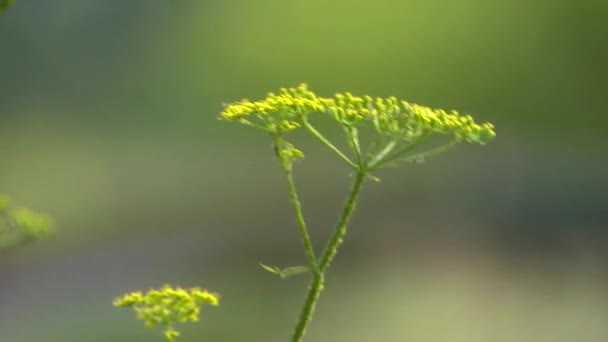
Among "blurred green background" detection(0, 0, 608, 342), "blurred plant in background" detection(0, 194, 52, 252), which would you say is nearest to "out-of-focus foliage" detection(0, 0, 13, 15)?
"blurred plant in background" detection(0, 194, 52, 252)

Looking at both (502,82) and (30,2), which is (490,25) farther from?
(30,2)

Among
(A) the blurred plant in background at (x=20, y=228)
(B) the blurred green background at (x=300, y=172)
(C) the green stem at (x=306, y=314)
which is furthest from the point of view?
(B) the blurred green background at (x=300, y=172)

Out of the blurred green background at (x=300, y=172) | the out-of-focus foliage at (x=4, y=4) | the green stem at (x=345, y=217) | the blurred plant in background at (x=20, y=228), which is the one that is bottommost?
the green stem at (x=345, y=217)

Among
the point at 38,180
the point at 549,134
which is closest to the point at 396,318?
the point at 549,134

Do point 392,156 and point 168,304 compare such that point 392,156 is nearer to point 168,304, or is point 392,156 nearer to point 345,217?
point 345,217

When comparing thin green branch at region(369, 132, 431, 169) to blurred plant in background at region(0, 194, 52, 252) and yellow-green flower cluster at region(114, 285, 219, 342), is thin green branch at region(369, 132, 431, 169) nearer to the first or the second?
Result: yellow-green flower cluster at region(114, 285, 219, 342)

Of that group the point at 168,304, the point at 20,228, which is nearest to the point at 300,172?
the point at 20,228

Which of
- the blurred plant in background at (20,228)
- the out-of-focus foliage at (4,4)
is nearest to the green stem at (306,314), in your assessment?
the out-of-focus foliage at (4,4)

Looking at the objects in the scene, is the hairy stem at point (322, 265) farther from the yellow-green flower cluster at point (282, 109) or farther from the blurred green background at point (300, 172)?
the blurred green background at point (300, 172)
